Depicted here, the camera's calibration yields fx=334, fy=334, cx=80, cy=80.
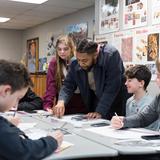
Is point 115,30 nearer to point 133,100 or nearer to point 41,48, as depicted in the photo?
point 133,100

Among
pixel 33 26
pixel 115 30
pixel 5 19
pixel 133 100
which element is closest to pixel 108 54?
pixel 133 100

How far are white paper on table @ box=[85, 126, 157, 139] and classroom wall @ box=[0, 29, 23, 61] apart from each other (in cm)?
708

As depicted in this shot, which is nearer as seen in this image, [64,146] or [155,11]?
[64,146]

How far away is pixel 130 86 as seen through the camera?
2.54 metres

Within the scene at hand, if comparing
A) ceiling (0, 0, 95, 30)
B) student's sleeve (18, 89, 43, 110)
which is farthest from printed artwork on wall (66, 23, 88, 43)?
student's sleeve (18, 89, 43, 110)

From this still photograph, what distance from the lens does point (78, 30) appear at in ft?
20.4

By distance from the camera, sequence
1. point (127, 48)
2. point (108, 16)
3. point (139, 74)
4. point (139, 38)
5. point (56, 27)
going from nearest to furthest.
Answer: point (139, 74) < point (139, 38) < point (127, 48) < point (108, 16) < point (56, 27)

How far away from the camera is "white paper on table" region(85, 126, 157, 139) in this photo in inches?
69.1

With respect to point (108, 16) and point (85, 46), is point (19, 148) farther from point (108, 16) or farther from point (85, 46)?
point (108, 16)

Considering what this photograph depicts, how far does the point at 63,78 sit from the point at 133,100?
0.66m

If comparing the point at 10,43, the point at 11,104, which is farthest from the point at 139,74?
the point at 10,43

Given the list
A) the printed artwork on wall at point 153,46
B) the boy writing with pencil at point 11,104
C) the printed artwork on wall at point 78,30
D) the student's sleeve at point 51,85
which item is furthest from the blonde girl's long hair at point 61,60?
the printed artwork on wall at point 78,30

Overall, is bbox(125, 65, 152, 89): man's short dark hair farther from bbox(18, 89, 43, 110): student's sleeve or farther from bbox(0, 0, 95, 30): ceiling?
bbox(0, 0, 95, 30): ceiling

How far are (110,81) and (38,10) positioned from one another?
3.98 meters
